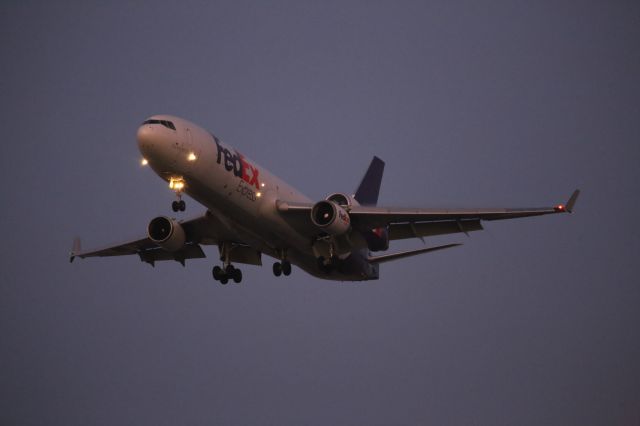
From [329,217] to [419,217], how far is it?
13.7ft

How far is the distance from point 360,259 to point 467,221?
6675mm

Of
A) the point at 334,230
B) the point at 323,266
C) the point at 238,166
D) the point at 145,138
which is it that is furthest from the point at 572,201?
the point at 145,138

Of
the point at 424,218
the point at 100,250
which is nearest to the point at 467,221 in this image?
the point at 424,218

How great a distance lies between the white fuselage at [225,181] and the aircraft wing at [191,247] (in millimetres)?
1664

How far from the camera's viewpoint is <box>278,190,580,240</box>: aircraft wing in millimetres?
31530

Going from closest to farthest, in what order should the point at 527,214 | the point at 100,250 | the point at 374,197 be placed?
the point at 527,214 → the point at 100,250 → the point at 374,197

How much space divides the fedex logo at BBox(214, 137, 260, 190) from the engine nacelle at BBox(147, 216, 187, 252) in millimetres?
5743

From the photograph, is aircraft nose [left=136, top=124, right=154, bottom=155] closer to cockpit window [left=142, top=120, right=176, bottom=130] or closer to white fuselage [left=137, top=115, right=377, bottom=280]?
white fuselage [left=137, top=115, right=377, bottom=280]

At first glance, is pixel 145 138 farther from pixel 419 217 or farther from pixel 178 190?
pixel 419 217

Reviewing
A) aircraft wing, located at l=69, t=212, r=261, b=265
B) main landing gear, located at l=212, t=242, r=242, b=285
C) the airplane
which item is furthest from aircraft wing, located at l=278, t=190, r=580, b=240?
main landing gear, located at l=212, t=242, r=242, b=285

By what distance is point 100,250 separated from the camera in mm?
39156

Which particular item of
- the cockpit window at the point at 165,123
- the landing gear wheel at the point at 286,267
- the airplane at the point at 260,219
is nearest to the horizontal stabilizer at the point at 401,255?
the airplane at the point at 260,219

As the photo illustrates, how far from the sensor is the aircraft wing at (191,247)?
35.9 meters

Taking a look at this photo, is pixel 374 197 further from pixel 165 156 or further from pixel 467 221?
pixel 165 156
